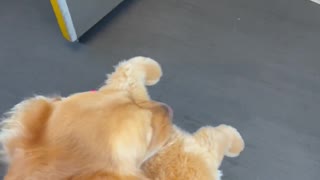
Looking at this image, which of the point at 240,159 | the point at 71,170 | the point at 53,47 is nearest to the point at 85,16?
the point at 53,47

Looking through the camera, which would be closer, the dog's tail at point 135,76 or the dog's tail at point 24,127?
the dog's tail at point 24,127

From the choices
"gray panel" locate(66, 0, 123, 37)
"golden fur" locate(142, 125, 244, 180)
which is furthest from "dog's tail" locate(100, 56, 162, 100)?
"gray panel" locate(66, 0, 123, 37)

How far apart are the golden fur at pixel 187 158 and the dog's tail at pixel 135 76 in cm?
14

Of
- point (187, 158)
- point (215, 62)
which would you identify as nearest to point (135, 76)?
point (187, 158)

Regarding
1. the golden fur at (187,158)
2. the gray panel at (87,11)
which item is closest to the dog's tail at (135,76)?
the golden fur at (187,158)

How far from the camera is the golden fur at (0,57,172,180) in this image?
67cm

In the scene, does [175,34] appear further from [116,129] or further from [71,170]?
[71,170]

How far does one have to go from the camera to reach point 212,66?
1.55 m

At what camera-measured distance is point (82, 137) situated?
2.37ft

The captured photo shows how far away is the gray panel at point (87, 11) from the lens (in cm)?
150

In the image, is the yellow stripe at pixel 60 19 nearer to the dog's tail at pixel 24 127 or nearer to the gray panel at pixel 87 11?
the gray panel at pixel 87 11

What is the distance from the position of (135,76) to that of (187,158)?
28 cm

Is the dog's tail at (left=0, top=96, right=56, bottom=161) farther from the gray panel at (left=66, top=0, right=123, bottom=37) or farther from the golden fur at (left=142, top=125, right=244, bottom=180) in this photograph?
the gray panel at (left=66, top=0, right=123, bottom=37)

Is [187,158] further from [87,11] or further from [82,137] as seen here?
[87,11]
